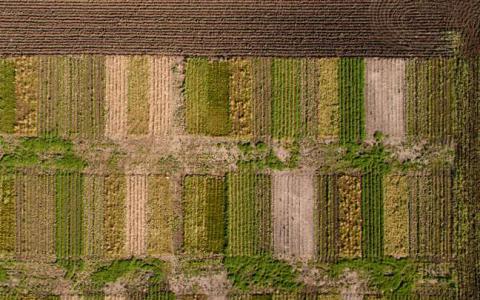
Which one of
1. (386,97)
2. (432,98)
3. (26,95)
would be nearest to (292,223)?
(386,97)

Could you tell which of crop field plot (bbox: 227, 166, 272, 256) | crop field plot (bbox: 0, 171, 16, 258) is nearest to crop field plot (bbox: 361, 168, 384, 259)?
crop field plot (bbox: 227, 166, 272, 256)

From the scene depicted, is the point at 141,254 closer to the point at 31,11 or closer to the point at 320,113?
the point at 320,113

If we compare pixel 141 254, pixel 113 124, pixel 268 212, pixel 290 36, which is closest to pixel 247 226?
pixel 268 212

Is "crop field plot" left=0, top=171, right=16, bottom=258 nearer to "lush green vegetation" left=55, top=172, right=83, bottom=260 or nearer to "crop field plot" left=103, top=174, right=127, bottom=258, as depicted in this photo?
"lush green vegetation" left=55, top=172, right=83, bottom=260

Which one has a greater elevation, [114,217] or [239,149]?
[239,149]

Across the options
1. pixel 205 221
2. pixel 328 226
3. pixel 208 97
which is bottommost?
pixel 328 226

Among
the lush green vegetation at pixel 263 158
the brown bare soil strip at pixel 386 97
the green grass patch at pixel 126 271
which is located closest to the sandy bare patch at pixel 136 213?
the green grass patch at pixel 126 271

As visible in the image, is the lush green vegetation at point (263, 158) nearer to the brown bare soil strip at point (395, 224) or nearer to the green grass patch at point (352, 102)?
the green grass patch at point (352, 102)

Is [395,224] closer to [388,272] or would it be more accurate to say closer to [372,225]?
[372,225]
